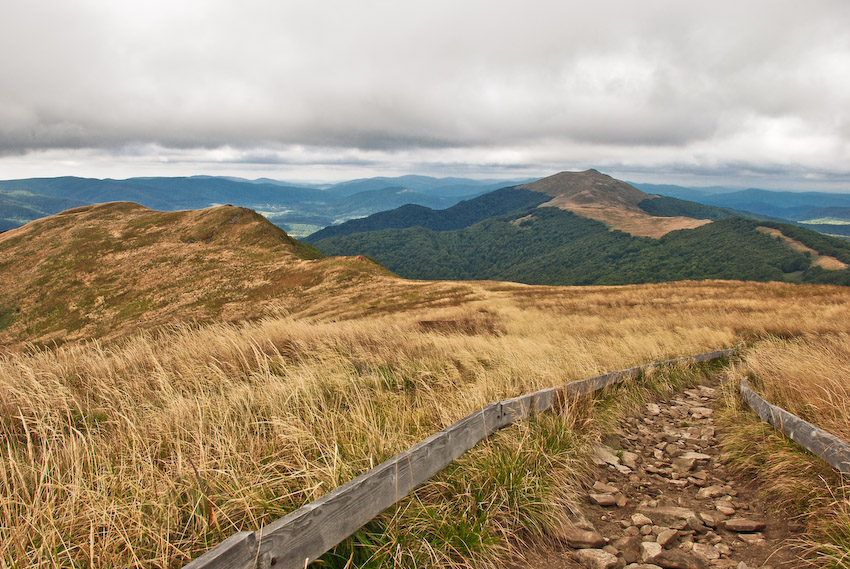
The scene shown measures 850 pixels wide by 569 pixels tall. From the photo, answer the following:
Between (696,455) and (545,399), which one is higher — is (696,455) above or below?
below

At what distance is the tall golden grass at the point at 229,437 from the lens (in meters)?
2.88

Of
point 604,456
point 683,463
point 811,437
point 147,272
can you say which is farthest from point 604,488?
point 147,272

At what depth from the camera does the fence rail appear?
234 centimetres

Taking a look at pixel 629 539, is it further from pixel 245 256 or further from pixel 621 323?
pixel 245 256

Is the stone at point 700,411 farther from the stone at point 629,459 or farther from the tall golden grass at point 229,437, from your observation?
the stone at point 629,459

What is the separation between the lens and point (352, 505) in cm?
301

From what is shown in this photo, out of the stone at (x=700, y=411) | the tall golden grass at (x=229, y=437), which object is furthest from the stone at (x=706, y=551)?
the stone at (x=700, y=411)

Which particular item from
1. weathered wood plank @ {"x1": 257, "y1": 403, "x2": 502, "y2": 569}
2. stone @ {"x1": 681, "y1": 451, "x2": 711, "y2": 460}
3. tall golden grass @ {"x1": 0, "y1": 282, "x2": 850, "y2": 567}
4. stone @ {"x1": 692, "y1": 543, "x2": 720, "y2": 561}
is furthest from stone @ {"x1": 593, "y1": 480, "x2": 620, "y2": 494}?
weathered wood plank @ {"x1": 257, "y1": 403, "x2": 502, "y2": 569}

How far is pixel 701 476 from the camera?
5230 mm

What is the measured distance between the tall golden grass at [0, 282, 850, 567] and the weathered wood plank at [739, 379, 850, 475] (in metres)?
2.39

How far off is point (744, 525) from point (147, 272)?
279 feet

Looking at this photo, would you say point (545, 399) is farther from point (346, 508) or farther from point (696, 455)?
point (346, 508)

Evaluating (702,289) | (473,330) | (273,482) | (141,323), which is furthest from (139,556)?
(141,323)

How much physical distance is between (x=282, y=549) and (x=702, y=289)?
1410 inches
